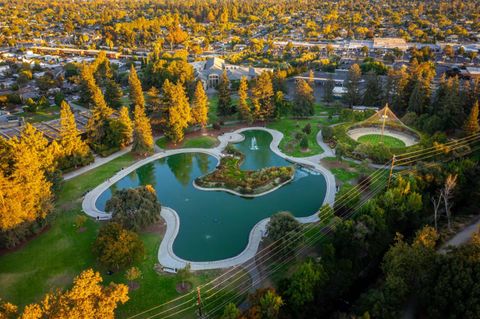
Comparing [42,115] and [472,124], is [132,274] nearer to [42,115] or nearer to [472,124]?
[472,124]

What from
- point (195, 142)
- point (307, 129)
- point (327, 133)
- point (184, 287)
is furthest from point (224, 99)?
point (184, 287)

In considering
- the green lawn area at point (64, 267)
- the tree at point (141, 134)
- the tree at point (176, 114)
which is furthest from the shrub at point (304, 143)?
the green lawn area at point (64, 267)

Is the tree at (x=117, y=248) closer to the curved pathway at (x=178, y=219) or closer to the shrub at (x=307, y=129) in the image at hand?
the curved pathway at (x=178, y=219)

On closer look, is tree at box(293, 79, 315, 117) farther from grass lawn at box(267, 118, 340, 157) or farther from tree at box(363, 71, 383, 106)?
tree at box(363, 71, 383, 106)

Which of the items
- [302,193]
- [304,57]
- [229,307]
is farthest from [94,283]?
[304,57]

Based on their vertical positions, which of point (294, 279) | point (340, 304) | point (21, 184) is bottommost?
point (340, 304)

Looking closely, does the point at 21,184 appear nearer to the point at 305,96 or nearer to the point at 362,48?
the point at 305,96

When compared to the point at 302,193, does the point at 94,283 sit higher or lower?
higher
